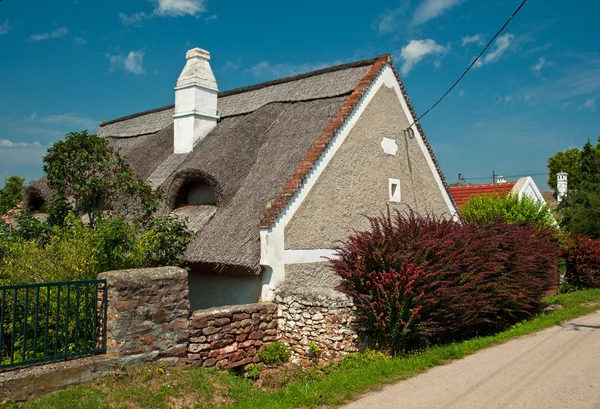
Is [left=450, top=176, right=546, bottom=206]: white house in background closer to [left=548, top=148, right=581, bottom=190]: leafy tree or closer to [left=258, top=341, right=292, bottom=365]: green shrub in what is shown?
[left=258, top=341, right=292, bottom=365]: green shrub

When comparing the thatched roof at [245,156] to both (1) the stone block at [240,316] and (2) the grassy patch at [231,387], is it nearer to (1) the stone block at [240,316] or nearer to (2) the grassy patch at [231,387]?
(1) the stone block at [240,316]

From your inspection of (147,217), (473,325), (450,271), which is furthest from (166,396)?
(473,325)

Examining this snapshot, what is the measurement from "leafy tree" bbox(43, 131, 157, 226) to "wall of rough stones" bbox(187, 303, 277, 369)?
307 centimetres

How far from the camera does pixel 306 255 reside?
34.8 feet

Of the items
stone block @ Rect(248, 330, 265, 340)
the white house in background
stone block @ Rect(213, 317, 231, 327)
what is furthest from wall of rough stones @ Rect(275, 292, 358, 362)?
the white house in background

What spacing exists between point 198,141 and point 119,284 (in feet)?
27.1

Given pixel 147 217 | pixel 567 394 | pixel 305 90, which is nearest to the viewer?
pixel 567 394

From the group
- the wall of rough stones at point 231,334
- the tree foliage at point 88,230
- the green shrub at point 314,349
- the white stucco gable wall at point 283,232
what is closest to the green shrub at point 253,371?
the wall of rough stones at point 231,334

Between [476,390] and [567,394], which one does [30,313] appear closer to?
[476,390]

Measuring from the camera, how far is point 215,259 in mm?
9773

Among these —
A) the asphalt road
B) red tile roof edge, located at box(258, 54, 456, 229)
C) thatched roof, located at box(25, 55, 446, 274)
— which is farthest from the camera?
thatched roof, located at box(25, 55, 446, 274)

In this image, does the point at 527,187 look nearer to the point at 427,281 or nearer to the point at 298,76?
the point at 298,76

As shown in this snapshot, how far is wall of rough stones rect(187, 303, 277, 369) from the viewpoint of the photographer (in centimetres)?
805

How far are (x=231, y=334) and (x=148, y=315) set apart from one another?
187 centimetres
